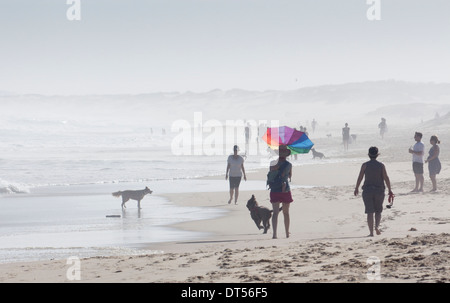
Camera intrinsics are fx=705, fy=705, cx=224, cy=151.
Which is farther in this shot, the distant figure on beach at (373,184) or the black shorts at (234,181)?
the black shorts at (234,181)

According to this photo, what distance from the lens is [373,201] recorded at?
37.9 feet

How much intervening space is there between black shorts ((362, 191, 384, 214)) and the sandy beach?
17.7 inches

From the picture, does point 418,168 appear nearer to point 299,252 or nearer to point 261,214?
point 261,214

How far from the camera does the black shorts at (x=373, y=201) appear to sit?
1151cm

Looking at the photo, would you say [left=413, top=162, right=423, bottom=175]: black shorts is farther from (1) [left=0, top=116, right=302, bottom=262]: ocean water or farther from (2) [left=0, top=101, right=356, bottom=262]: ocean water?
(1) [left=0, top=116, right=302, bottom=262]: ocean water

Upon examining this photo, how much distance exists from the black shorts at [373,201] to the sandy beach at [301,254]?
0.45m

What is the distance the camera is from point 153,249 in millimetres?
11375

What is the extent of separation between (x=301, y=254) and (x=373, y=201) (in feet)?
7.93

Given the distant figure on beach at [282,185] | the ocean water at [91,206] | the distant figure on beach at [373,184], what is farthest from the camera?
the ocean water at [91,206]

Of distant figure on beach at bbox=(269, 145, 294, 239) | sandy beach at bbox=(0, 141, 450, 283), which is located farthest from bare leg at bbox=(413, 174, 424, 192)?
distant figure on beach at bbox=(269, 145, 294, 239)

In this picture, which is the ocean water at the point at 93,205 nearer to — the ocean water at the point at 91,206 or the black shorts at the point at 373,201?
the ocean water at the point at 91,206

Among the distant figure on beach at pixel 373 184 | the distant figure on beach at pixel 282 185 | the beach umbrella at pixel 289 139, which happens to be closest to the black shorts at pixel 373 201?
the distant figure on beach at pixel 373 184
